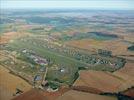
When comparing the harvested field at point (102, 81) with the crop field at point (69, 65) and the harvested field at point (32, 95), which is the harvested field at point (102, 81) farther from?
the harvested field at point (32, 95)

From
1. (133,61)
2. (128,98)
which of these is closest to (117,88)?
(128,98)

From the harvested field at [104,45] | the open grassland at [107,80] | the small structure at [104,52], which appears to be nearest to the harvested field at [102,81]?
the open grassland at [107,80]

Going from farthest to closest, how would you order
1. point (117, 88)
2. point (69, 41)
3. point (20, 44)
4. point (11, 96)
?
point (69, 41) < point (20, 44) < point (117, 88) < point (11, 96)

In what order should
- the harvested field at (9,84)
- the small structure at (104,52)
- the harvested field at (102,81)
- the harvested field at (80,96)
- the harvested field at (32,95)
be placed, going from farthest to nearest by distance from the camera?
the small structure at (104,52), the harvested field at (102,81), the harvested field at (9,84), the harvested field at (80,96), the harvested field at (32,95)

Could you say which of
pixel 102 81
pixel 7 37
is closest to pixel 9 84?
pixel 102 81

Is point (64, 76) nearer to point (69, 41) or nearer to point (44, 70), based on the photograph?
point (44, 70)

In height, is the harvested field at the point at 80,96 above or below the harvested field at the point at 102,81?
above

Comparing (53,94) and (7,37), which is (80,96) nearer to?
(53,94)
